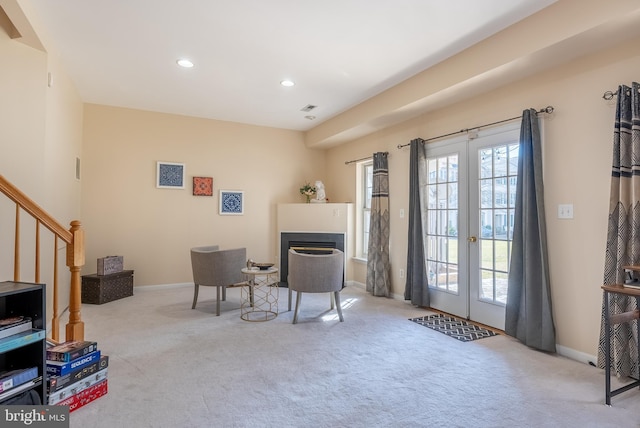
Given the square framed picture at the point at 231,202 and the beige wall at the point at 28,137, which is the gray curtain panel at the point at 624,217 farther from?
the square framed picture at the point at 231,202

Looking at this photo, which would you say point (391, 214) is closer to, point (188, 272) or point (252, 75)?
point (252, 75)

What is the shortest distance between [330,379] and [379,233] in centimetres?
290

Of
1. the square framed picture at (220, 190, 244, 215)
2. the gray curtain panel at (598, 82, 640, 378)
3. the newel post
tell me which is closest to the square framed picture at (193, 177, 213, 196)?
the square framed picture at (220, 190, 244, 215)

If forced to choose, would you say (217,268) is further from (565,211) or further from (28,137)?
(565,211)

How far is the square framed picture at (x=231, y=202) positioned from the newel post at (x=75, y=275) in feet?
10.6

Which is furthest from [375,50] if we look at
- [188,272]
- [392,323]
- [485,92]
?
[188,272]

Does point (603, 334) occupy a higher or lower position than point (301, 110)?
lower

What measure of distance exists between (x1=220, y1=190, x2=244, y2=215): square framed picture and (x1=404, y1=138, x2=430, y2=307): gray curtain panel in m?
2.96

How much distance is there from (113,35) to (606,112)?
4.15m

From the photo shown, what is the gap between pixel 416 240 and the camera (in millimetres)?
4418

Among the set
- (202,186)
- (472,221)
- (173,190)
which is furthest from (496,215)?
(173,190)

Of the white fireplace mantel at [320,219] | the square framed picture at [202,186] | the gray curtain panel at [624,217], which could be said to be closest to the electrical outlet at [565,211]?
the gray curtain panel at [624,217]

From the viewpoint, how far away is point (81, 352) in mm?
2219

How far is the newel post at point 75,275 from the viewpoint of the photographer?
2664 mm
